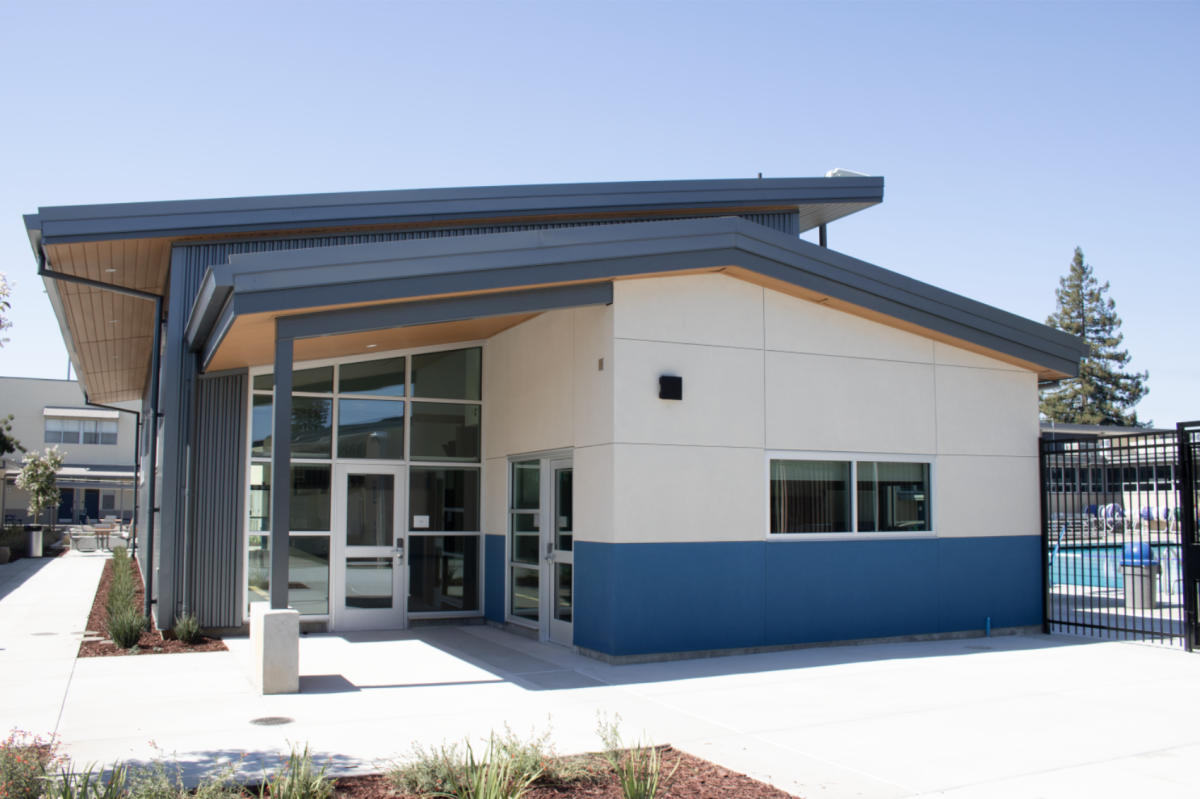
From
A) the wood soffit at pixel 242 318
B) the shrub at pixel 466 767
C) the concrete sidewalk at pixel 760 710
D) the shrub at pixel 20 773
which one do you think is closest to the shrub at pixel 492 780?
the shrub at pixel 466 767

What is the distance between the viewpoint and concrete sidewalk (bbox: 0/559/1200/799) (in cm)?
627

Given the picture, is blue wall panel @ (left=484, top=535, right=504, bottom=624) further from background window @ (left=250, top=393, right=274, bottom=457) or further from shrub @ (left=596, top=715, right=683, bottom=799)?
shrub @ (left=596, top=715, right=683, bottom=799)

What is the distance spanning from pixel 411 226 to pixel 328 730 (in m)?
7.43

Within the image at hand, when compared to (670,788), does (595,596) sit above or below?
above

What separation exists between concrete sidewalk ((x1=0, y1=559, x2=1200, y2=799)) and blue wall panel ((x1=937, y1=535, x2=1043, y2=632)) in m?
0.87

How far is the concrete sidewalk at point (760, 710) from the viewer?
20.6 ft

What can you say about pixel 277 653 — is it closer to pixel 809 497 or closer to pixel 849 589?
pixel 809 497

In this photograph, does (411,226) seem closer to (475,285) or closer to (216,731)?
(475,285)

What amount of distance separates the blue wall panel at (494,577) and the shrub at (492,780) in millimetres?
7121

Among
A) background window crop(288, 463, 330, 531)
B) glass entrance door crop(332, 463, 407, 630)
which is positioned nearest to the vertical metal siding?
background window crop(288, 463, 330, 531)

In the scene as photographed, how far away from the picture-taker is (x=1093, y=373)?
5947 cm

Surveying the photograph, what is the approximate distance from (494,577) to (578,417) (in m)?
3.36

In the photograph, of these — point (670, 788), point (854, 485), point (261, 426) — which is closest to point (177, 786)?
point (670, 788)

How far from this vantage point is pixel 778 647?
1094 cm
